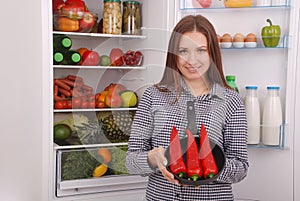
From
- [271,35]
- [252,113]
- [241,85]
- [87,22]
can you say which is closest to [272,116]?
[252,113]

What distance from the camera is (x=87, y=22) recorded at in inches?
79.7

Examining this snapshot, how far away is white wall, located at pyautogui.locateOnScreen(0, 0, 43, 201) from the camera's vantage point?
5.53 feet

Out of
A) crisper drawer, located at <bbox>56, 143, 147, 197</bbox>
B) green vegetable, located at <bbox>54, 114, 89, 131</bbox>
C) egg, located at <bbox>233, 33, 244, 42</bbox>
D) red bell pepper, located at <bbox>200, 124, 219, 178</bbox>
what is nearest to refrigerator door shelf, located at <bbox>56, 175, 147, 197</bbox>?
crisper drawer, located at <bbox>56, 143, 147, 197</bbox>

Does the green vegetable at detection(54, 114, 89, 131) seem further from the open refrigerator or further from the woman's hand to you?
the woman's hand

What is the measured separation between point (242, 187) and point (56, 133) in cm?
91

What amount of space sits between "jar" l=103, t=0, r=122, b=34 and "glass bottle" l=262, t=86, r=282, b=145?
0.81m

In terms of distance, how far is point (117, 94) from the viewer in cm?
170

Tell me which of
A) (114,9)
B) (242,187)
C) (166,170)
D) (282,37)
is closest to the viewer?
(166,170)

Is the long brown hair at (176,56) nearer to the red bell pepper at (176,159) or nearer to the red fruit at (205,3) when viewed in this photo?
the red bell pepper at (176,159)

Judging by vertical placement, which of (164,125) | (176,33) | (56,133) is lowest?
(56,133)

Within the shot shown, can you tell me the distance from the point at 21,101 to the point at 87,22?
52cm

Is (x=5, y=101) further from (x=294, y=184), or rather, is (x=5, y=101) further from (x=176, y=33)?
(x=294, y=184)

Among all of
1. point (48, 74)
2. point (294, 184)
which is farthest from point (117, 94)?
point (294, 184)

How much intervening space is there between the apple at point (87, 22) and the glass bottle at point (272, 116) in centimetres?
90
